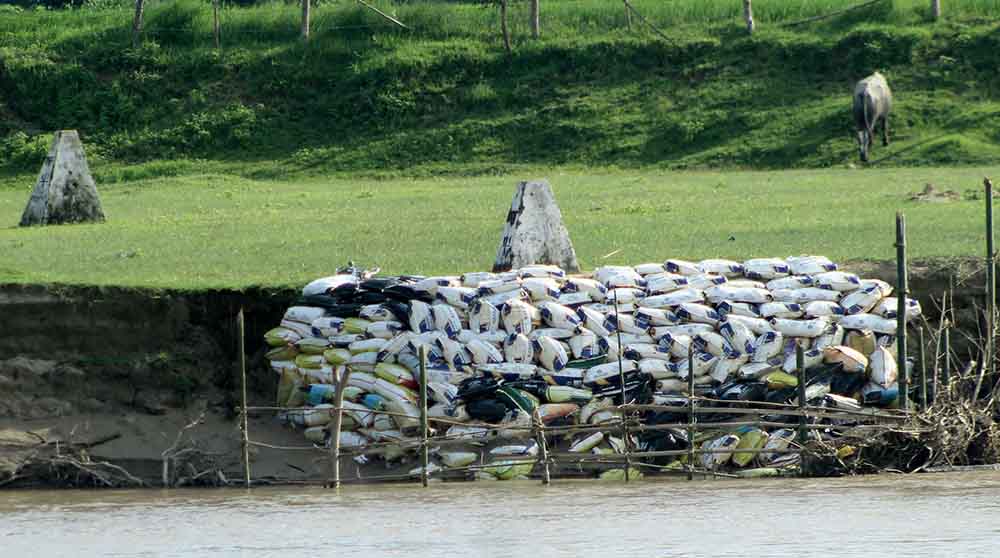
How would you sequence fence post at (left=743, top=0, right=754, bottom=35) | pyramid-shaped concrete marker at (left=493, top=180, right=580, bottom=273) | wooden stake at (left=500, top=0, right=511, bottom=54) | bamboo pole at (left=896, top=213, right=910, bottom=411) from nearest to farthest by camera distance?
bamboo pole at (left=896, top=213, right=910, bottom=411)
pyramid-shaped concrete marker at (left=493, top=180, right=580, bottom=273)
fence post at (left=743, top=0, right=754, bottom=35)
wooden stake at (left=500, top=0, right=511, bottom=54)

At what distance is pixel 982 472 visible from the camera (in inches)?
578

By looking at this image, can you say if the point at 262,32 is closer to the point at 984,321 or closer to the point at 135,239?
the point at 135,239

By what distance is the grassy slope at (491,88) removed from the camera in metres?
31.5

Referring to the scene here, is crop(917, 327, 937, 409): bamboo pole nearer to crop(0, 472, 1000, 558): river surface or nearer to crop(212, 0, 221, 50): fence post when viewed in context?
crop(0, 472, 1000, 558): river surface

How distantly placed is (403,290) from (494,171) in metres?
14.9

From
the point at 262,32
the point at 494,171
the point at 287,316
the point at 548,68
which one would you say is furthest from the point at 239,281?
the point at 262,32

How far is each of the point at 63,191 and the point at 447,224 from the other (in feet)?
18.4

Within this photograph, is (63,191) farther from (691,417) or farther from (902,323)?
(902,323)

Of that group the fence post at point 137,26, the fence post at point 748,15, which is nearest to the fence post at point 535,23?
the fence post at point 748,15

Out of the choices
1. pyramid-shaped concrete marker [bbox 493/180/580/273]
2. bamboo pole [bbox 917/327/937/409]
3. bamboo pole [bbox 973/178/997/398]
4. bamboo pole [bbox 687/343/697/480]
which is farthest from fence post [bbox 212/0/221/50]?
bamboo pole [bbox 917/327/937/409]

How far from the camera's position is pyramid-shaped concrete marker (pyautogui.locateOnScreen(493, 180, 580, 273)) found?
17.2m

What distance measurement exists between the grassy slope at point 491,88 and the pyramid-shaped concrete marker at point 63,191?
7.82m

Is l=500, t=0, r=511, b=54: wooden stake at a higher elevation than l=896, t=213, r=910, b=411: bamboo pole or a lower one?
higher

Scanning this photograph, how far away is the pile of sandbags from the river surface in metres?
→ 0.89
